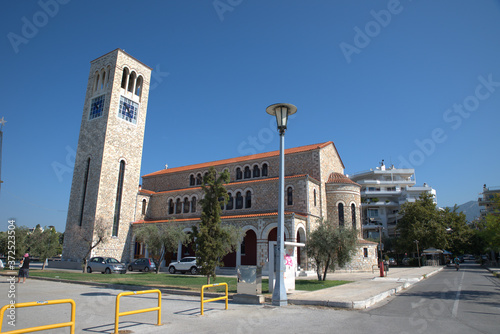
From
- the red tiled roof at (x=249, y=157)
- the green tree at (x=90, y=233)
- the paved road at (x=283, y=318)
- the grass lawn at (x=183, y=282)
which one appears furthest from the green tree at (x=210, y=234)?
the red tiled roof at (x=249, y=157)

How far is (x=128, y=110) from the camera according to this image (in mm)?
36094

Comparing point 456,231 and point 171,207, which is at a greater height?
point 171,207

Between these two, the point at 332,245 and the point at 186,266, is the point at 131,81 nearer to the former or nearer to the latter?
the point at 186,266

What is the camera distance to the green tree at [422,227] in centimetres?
4344

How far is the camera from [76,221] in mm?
32781

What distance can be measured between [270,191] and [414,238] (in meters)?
25.2

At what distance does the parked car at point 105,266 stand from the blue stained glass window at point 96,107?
634 inches

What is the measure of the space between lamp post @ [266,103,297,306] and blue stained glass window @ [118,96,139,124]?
27.8 meters

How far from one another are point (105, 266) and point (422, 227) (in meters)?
39.8

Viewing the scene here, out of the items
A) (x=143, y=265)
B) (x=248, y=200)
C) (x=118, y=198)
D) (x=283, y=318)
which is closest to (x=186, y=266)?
(x=143, y=265)

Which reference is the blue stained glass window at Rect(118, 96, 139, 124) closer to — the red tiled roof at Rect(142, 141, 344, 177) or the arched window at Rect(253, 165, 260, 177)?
the red tiled roof at Rect(142, 141, 344, 177)

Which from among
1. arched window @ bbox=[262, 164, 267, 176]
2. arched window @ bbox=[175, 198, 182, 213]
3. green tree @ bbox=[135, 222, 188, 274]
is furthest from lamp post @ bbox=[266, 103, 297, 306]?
arched window @ bbox=[175, 198, 182, 213]

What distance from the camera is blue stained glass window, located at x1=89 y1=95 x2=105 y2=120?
35.0m

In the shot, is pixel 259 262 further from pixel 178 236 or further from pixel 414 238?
pixel 414 238
